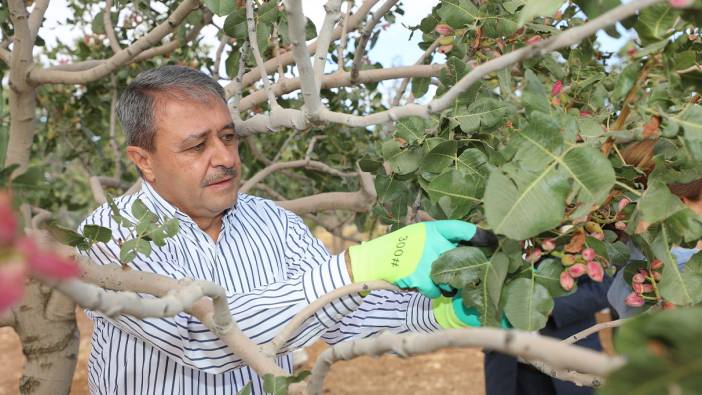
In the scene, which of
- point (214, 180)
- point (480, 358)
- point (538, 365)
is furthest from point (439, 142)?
point (480, 358)

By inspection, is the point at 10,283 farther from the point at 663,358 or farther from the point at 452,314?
the point at 452,314

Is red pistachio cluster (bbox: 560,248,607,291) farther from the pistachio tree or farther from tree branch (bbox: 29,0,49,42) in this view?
tree branch (bbox: 29,0,49,42)

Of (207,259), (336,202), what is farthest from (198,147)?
(336,202)

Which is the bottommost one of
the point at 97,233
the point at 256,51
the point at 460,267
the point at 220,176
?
the point at 460,267

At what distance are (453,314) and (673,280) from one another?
0.68 metres

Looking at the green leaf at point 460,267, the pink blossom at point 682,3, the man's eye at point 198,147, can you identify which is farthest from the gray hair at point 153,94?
the pink blossom at point 682,3

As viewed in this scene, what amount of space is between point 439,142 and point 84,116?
343 centimetres

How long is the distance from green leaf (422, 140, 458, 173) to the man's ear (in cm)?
102

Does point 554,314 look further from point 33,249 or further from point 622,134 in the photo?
point 33,249

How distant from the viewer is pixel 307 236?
2.46m

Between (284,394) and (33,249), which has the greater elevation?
(33,249)

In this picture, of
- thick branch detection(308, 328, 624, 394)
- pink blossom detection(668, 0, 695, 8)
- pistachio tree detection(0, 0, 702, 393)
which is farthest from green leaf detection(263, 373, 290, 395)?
pink blossom detection(668, 0, 695, 8)

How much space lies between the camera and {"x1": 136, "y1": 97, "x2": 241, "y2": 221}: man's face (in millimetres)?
2174

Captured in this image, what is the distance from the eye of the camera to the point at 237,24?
206cm
